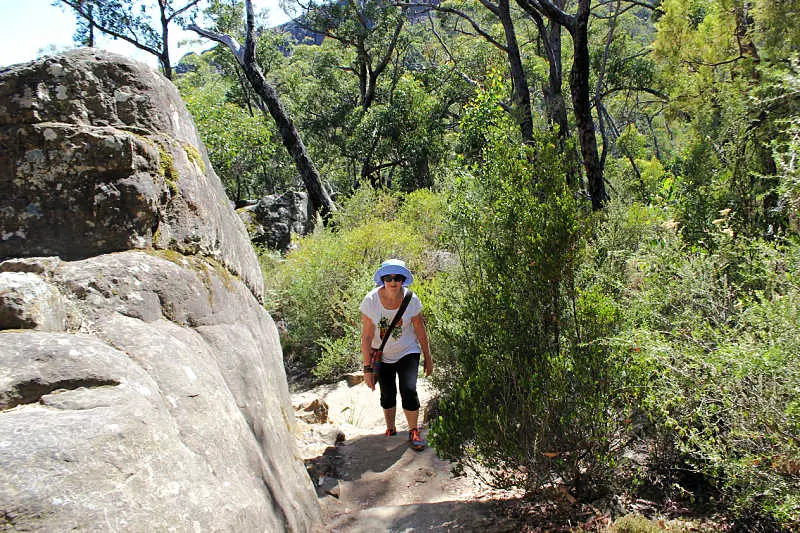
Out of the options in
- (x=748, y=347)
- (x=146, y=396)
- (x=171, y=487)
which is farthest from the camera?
(x=748, y=347)

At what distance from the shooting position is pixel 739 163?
22.7ft

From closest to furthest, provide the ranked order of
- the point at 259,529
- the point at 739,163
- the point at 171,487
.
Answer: the point at 171,487 → the point at 259,529 → the point at 739,163

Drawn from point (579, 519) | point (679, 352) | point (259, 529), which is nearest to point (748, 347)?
point (679, 352)

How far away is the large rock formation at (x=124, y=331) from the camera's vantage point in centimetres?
180

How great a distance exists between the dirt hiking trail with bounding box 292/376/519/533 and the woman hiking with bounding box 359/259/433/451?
0.36 meters

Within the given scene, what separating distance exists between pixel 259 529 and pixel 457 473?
1.76 meters

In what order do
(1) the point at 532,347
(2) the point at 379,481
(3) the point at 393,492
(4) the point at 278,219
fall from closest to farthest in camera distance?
1. (1) the point at 532,347
2. (3) the point at 393,492
3. (2) the point at 379,481
4. (4) the point at 278,219

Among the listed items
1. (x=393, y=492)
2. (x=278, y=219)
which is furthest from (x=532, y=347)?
(x=278, y=219)

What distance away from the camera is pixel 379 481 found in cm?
468

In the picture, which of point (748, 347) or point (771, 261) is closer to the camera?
point (748, 347)

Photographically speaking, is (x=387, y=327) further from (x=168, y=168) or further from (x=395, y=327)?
(x=168, y=168)

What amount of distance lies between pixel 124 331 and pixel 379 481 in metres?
2.84

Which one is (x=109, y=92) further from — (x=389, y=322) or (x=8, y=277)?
(x=389, y=322)

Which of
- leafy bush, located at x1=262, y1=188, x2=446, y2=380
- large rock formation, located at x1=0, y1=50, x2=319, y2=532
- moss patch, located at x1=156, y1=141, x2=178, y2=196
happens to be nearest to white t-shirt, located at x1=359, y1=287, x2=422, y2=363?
large rock formation, located at x1=0, y1=50, x2=319, y2=532
